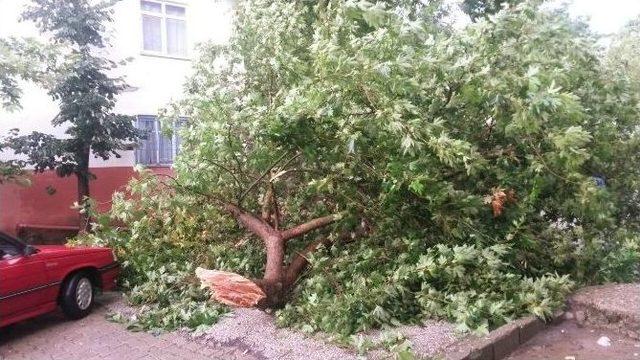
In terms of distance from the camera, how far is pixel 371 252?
531 cm

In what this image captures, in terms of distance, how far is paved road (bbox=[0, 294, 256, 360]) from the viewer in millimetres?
4484

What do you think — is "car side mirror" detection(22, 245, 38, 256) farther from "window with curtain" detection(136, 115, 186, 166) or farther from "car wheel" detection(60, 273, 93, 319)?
"window with curtain" detection(136, 115, 186, 166)

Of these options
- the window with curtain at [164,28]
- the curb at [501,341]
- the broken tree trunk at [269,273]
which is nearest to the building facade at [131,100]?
the window with curtain at [164,28]

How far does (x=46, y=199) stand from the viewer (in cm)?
960

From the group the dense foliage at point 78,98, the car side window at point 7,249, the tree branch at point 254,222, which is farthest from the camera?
the dense foliage at point 78,98

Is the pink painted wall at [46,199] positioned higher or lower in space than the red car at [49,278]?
higher

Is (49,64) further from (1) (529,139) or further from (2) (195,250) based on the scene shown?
(1) (529,139)

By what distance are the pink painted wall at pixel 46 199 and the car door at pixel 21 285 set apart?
13.6ft

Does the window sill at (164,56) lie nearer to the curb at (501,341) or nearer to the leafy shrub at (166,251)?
the leafy shrub at (166,251)

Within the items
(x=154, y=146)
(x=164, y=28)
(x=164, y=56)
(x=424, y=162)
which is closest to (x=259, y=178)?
(x=424, y=162)

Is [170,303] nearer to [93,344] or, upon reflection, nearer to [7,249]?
[93,344]

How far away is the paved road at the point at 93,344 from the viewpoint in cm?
448

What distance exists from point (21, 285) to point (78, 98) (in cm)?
475

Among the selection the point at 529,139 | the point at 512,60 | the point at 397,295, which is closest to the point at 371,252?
the point at 397,295
